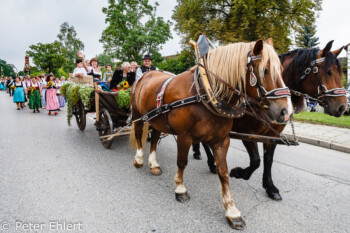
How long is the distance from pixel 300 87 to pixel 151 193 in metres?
2.25

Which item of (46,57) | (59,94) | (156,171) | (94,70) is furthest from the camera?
(46,57)

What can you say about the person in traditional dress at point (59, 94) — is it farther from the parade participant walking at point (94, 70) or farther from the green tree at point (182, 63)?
the green tree at point (182, 63)

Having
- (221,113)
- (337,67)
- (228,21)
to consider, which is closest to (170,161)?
(221,113)

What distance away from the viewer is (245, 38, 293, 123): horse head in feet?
5.28

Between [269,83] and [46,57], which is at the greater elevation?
[46,57]

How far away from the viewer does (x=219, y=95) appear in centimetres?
197

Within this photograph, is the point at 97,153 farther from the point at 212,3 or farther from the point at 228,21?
the point at 212,3

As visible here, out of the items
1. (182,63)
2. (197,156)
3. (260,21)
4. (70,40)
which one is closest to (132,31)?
(182,63)

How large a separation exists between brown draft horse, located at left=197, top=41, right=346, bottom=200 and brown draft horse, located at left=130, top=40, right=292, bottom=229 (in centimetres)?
50

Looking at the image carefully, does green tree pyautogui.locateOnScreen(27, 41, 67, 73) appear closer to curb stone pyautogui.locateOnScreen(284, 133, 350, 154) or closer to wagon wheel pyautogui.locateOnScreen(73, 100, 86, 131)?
wagon wheel pyautogui.locateOnScreen(73, 100, 86, 131)

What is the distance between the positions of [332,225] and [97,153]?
3.71 m

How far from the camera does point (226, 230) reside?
200cm

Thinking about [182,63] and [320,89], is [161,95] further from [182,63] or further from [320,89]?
[182,63]

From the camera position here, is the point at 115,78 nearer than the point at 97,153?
No
